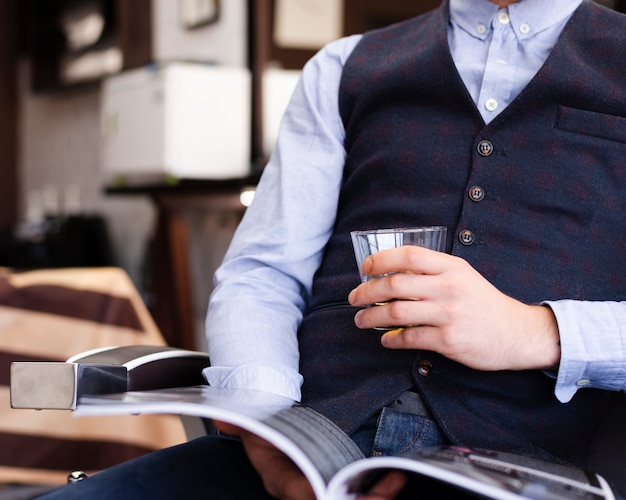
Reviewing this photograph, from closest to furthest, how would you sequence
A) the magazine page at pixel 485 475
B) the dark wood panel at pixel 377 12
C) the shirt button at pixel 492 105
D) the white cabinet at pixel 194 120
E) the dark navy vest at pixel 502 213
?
1. the magazine page at pixel 485 475
2. the dark navy vest at pixel 502 213
3. the shirt button at pixel 492 105
4. the dark wood panel at pixel 377 12
5. the white cabinet at pixel 194 120

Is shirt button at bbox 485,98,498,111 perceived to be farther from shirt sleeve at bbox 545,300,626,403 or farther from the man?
shirt sleeve at bbox 545,300,626,403

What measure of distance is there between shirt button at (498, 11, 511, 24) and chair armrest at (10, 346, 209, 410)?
66 centimetres

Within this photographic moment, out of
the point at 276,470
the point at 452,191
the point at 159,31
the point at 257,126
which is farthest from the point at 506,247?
the point at 159,31

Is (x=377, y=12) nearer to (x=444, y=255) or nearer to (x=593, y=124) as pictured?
(x=593, y=124)

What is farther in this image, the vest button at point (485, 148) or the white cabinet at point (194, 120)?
the white cabinet at point (194, 120)

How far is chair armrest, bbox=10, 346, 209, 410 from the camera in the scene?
3.08 feet

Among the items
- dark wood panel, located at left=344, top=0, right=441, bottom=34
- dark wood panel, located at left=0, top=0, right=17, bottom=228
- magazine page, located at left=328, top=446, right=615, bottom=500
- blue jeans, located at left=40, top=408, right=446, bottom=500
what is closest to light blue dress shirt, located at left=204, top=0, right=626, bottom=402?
blue jeans, located at left=40, top=408, right=446, bottom=500

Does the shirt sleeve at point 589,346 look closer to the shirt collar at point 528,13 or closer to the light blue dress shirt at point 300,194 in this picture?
A: the light blue dress shirt at point 300,194

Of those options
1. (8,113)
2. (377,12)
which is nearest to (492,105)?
(377,12)

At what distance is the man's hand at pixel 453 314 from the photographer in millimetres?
914

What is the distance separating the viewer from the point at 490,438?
1.06 m

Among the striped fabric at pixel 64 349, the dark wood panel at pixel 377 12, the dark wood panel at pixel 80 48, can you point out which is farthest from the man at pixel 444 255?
the dark wood panel at pixel 80 48

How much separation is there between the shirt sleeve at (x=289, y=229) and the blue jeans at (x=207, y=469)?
0.15 meters

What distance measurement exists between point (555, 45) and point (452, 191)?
9.9 inches
